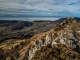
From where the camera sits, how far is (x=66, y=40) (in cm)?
11344

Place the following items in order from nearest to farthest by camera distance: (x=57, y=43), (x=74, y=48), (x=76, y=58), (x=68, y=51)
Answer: (x=76, y=58) < (x=68, y=51) < (x=74, y=48) < (x=57, y=43)

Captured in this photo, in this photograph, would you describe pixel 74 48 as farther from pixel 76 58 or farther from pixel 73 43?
pixel 76 58

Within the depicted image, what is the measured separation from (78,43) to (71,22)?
58.2 m

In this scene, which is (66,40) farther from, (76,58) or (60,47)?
(76,58)

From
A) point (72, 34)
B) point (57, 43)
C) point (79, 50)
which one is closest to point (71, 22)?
point (72, 34)

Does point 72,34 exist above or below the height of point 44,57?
above

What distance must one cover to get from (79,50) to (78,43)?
7800 mm

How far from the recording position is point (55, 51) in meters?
102

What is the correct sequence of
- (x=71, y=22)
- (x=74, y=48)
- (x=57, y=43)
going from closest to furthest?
(x=74, y=48) < (x=57, y=43) < (x=71, y=22)

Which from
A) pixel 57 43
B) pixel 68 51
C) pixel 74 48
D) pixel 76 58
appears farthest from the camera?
pixel 57 43

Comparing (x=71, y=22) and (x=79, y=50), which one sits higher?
(x=71, y=22)

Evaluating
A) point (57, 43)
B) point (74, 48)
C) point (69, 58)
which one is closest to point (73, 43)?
point (74, 48)

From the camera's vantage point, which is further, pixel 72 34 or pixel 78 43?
pixel 72 34

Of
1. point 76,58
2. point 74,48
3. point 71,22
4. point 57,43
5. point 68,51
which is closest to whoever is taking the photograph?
point 76,58
